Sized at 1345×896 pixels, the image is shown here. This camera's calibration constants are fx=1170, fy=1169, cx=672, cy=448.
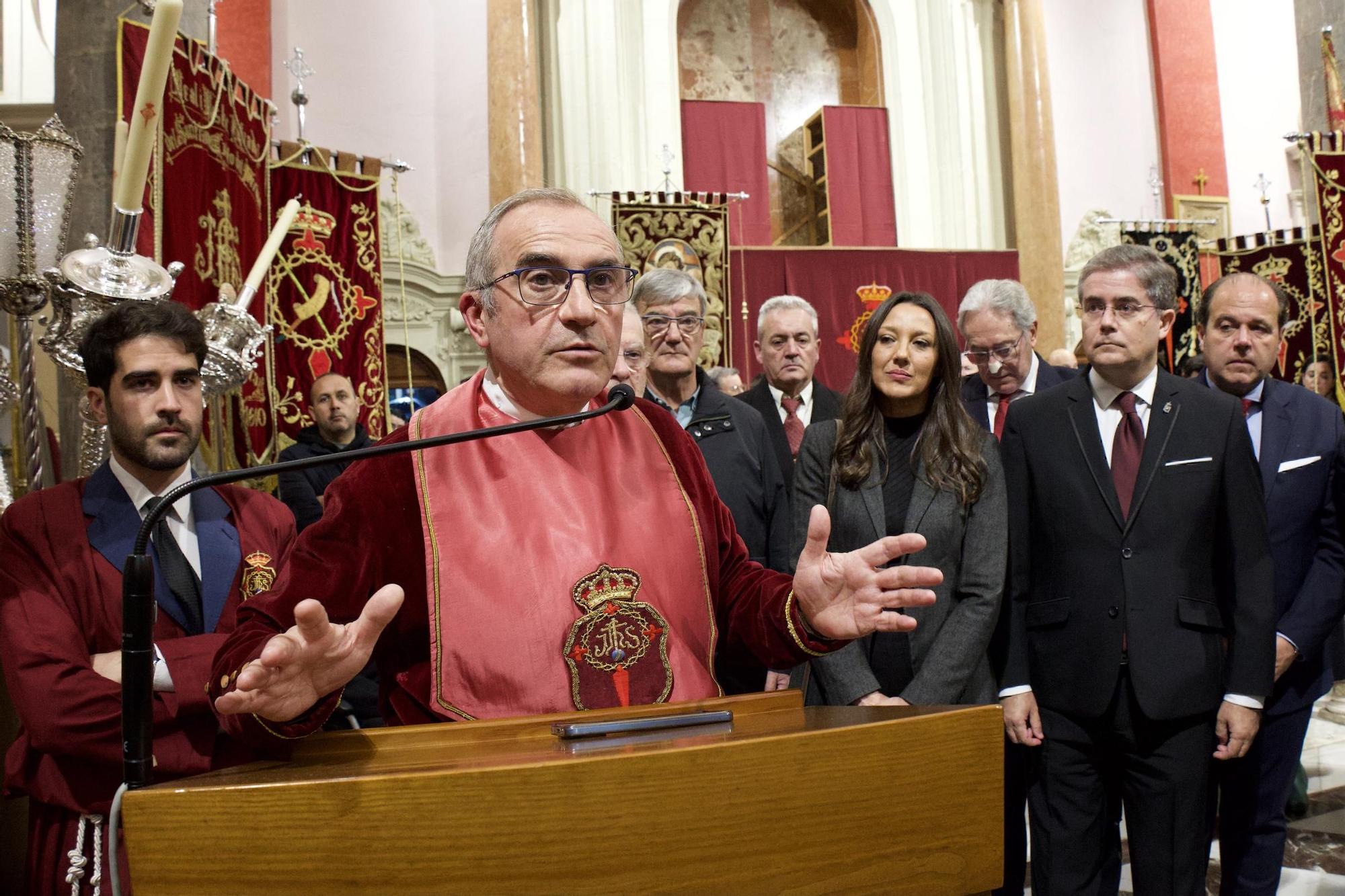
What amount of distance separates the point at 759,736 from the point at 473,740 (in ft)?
1.08

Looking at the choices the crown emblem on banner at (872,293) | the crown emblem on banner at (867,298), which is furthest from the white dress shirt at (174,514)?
the crown emblem on banner at (872,293)

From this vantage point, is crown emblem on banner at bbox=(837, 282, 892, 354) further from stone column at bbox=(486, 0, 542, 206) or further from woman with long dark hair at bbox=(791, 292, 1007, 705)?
woman with long dark hair at bbox=(791, 292, 1007, 705)

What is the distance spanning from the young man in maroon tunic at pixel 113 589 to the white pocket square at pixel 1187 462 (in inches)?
73.3

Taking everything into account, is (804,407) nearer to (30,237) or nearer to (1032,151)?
(30,237)

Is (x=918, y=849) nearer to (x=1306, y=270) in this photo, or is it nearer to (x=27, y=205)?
(x=27, y=205)

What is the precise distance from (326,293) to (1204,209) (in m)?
8.82

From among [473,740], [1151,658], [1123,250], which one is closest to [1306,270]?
[1123,250]

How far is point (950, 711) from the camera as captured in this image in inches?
47.3

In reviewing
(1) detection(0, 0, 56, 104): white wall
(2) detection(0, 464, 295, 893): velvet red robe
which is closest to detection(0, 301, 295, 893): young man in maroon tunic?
(2) detection(0, 464, 295, 893): velvet red robe

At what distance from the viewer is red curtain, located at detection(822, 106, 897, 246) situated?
35.7 ft

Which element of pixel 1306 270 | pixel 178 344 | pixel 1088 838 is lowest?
pixel 1088 838

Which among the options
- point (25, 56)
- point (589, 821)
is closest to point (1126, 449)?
point (589, 821)

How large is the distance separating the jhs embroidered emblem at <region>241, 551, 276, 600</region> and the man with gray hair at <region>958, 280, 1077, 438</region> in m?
2.05

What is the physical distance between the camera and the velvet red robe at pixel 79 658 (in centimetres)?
186
